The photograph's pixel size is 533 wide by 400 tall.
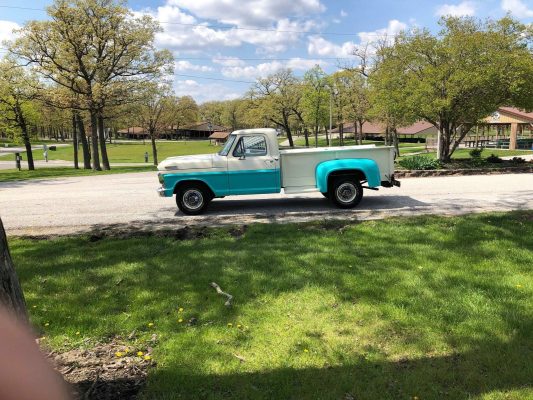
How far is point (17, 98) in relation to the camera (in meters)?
26.1

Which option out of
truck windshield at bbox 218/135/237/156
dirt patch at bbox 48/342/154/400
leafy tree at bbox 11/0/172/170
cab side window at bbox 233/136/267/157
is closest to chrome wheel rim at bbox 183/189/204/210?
truck windshield at bbox 218/135/237/156

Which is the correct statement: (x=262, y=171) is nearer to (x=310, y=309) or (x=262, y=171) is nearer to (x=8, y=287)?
(x=310, y=309)

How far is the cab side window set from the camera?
948cm

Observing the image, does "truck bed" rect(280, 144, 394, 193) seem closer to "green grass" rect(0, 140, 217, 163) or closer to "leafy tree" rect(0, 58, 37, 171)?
"leafy tree" rect(0, 58, 37, 171)

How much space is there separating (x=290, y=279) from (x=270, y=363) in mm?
1721

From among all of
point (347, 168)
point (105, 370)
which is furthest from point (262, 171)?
point (105, 370)

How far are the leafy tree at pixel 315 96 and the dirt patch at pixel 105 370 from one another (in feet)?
177

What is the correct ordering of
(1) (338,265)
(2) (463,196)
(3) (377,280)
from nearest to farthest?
(3) (377,280) → (1) (338,265) → (2) (463,196)

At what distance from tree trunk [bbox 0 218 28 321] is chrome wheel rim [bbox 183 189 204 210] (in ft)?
A: 22.1

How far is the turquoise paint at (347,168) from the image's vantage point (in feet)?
30.3

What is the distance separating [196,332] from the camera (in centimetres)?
386

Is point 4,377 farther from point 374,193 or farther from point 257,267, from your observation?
point 374,193

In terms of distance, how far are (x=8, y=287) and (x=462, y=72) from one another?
57.2 feet

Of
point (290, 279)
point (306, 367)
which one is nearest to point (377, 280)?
point (290, 279)
